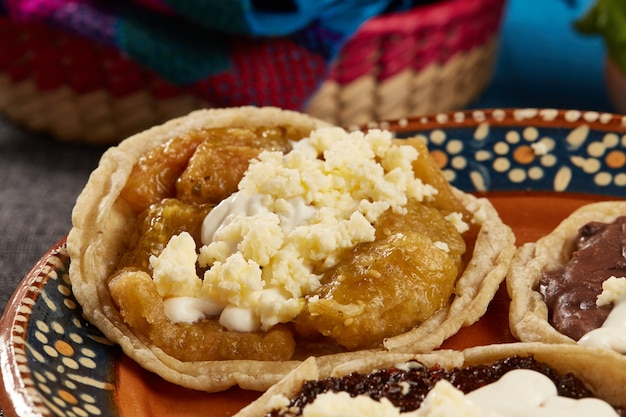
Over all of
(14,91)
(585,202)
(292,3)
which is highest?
(292,3)

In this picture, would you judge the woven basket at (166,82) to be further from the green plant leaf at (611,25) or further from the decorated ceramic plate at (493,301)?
the decorated ceramic plate at (493,301)

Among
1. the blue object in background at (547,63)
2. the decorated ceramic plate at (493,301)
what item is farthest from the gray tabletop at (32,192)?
the blue object in background at (547,63)

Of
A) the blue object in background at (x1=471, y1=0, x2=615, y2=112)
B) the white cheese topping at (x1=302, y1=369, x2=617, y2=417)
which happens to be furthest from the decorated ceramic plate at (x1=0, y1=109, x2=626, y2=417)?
the blue object in background at (x1=471, y1=0, x2=615, y2=112)

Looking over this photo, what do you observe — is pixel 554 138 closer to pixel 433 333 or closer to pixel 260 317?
pixel 433 333

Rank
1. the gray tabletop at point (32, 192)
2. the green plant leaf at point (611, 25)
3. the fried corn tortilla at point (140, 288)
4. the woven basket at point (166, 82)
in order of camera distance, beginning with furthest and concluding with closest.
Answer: the green plant leaf at point (611, 25) < the woven basket at point (166, 82) < the gray tabletop at point (32, 192) < the fried corn tortilla at point (140, 288)

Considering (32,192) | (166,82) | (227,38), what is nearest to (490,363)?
(227,38)

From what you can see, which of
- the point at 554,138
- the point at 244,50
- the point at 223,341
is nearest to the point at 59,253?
the point at 223,341
